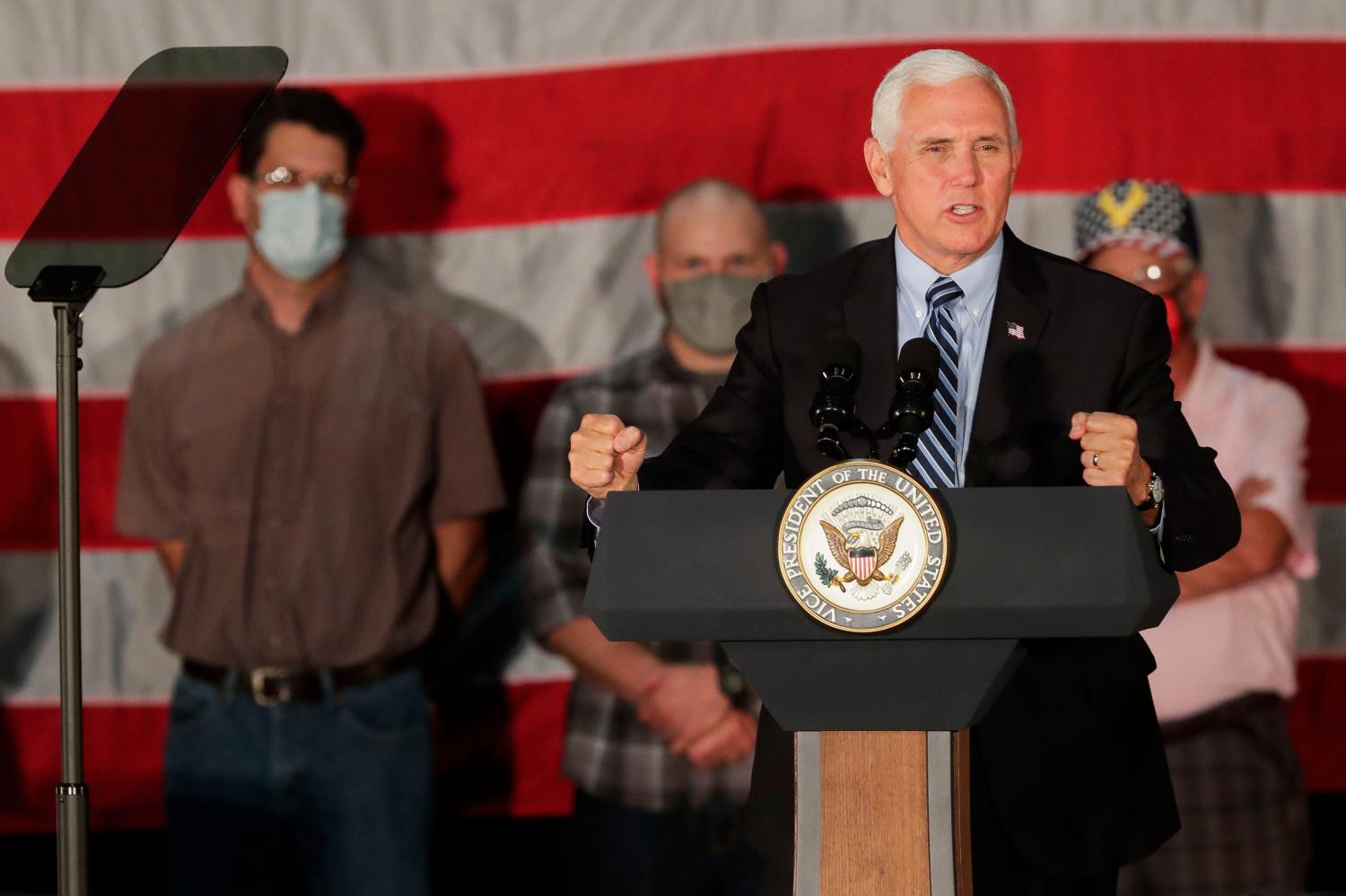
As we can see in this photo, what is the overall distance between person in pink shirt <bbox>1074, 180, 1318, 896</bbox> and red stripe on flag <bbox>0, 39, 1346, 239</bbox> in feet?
0.99

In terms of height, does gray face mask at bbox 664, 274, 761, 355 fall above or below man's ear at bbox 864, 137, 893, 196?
below

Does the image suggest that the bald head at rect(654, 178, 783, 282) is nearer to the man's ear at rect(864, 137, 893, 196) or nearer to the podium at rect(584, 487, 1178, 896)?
the man's ear at rect(864, 137, 893, 196)

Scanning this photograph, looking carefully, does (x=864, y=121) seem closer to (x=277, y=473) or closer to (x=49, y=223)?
(x=277, y=473)

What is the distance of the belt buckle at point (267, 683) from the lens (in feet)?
9.87

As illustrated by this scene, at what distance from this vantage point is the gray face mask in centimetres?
314

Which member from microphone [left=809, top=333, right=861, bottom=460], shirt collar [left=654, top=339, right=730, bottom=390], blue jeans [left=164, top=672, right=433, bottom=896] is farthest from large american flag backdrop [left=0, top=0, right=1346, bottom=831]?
microphone [left=809, top=333, right=861, bottom=460]

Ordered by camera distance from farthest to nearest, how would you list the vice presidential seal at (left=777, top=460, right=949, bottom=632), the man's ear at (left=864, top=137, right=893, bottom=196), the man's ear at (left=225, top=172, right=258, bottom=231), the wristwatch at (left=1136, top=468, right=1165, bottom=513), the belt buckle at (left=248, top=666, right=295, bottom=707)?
the man's ear at (left=225, top=172, right=258, bottom=231)
the belt buckle at (left=248, top=666, right=295, bottom=707)
the man's ear at (left=864, top=137, right=893, bottom=196)
the wristwatch at (left=1136, top=468, right=1165, bottom=513)
the vice presidential seal at (left=777, top=460, right=949, bottom=632)

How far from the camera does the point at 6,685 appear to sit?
3.46m

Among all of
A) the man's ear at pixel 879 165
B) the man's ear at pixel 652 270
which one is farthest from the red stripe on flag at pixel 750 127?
the man's ear at pixel 879 165

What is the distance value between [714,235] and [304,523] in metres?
0.96

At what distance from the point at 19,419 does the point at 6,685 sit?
558 mm

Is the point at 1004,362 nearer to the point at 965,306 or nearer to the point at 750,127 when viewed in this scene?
the point at 965,306

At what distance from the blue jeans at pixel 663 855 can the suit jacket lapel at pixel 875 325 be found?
4.91 ft

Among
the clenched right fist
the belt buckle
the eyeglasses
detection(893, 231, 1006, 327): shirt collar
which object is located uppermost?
the eyeglasses
